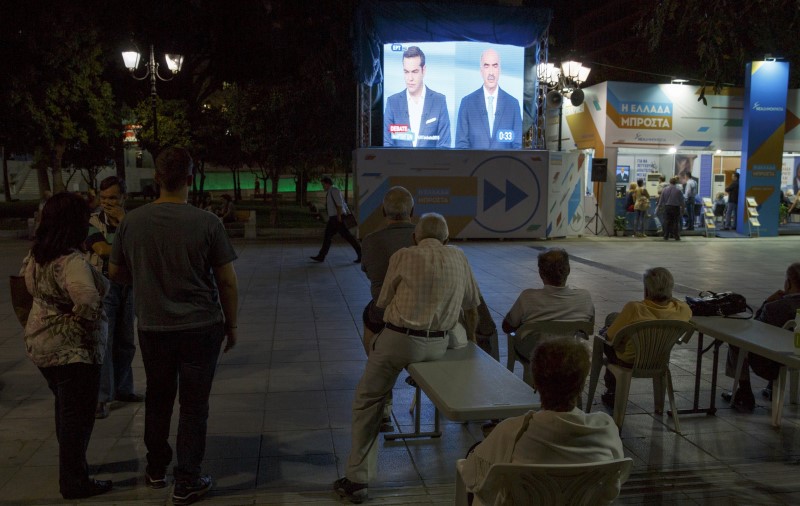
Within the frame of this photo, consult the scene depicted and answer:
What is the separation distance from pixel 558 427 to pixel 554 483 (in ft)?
0.59

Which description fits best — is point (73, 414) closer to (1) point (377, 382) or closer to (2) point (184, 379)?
(2) point (184, 379)

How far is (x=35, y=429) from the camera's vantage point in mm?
4645

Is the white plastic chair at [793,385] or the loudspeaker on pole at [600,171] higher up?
the loudspeaker on pole at [600,171]

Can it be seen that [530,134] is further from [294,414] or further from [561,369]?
[561,369]

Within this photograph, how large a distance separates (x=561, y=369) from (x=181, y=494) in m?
2.24

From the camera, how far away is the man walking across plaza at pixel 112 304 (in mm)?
4645

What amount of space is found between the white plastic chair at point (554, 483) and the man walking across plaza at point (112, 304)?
3271 mm

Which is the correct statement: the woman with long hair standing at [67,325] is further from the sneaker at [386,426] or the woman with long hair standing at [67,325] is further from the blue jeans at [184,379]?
the sneaker at [386,426]

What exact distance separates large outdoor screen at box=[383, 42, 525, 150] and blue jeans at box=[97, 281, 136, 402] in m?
13.2

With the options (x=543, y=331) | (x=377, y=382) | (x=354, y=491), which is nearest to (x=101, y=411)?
(x=354, y=491)

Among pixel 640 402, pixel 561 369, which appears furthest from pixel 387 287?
pixel 640 402

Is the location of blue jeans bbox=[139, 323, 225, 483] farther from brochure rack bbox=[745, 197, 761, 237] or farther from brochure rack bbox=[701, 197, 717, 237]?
brochure rack bbox=[745, 197, 761, 237]

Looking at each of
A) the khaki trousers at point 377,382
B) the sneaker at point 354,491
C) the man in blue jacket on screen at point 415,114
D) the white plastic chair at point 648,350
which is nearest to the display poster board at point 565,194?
the man in blue jacket on screen at point 415,114

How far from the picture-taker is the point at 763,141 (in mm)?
19062
